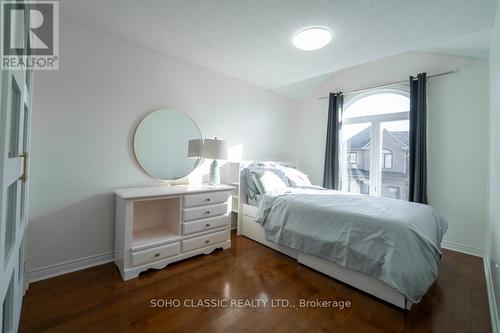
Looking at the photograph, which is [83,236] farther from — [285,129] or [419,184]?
[419,184]

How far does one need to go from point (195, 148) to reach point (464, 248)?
361 centimetres

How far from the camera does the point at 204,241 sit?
94.2 inches

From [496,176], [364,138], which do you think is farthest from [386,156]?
[496,176]

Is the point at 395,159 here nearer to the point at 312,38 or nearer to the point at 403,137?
the point at 403,137

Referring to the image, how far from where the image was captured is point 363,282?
1812 mm

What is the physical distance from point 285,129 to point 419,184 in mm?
2281

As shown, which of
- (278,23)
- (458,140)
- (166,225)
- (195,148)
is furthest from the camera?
(458,140)

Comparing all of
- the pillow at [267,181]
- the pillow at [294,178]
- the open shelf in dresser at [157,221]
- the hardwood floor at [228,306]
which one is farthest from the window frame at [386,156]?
the open shelf in dresser at [157,221]

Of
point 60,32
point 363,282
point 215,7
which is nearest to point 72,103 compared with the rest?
point 60,32

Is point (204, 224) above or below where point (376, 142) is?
below

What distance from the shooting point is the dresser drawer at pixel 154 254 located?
1.92 metres

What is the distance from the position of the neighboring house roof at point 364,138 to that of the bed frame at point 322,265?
2.09m

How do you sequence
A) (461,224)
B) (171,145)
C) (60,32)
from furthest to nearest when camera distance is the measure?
(461,224)
(171,145)
(60,32)

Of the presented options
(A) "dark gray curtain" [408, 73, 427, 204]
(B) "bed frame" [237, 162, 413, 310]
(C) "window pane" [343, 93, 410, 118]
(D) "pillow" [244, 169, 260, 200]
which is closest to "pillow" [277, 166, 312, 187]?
(D) "pillow" [244, 169, 260, 200]
